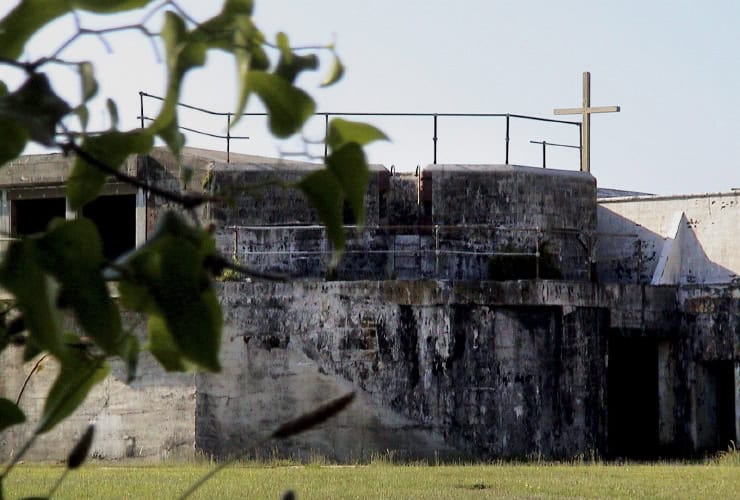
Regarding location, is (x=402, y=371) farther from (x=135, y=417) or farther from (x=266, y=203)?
(x=135, y=417)

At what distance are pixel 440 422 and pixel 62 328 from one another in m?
15.2

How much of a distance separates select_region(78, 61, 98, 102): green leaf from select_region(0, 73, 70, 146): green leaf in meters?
0.15

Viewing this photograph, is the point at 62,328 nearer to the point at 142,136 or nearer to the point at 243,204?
the point at 142,136

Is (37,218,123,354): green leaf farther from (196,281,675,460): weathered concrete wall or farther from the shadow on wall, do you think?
the shadow on wall

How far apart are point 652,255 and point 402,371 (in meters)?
5.26

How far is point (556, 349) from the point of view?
648 inches

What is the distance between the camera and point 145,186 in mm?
908

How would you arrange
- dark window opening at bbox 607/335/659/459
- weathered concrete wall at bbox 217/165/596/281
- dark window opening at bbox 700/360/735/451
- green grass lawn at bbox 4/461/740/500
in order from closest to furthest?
green grass lawn at bbox 4/461/740/500
weathered concrete wall at bbox 217/165/596/281
dark window opening at bbox 700/360/735/451
dark window opening at bbox 607/335/659/459

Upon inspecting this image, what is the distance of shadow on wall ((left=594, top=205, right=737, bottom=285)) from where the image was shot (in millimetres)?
18812

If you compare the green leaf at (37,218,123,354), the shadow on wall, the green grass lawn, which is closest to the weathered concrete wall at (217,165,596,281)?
the shadow on wall

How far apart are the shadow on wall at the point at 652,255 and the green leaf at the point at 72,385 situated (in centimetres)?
1793

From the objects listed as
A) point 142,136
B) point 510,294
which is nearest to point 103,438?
point 510,294

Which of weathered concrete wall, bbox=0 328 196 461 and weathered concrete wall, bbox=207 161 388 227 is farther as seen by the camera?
weathered concrete wall, bbox=207 161 388 227

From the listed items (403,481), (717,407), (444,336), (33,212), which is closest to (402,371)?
(444,336)
